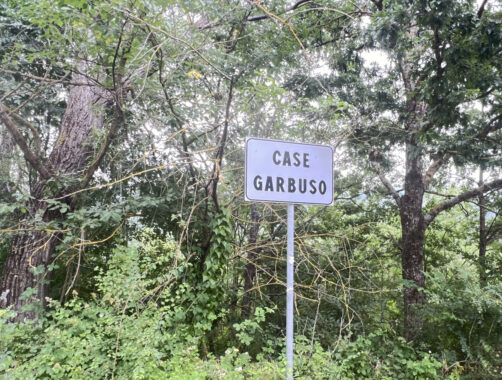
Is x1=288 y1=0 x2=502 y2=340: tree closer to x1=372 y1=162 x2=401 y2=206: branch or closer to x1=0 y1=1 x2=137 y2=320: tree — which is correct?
x1=372 y1=162 x2=401 y2=206: branch

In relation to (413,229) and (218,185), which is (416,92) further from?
(218,185)

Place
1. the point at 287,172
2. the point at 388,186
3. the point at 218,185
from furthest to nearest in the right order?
1. the point at 388,186
2. the point at 218,185
3. the point at 287,172

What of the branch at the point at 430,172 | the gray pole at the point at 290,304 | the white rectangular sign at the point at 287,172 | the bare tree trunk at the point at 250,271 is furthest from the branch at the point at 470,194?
the gray pole at the point at 290,304

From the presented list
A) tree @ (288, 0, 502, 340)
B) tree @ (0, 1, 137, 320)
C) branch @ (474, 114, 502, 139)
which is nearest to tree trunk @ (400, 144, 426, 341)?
tree @ (288, 0, 502, 340)

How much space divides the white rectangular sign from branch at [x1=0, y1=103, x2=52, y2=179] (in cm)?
263

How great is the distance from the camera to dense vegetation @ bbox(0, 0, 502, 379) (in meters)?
2.61

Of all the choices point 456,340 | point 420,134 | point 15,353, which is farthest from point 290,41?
point 15,353

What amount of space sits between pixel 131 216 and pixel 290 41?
3.05m

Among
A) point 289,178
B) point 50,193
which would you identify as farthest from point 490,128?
point 50,193

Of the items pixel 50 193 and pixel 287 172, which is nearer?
pixel 287 172

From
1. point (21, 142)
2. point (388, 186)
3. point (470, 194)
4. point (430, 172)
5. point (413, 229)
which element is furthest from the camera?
point (388, 186)

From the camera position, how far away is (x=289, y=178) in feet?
6.14

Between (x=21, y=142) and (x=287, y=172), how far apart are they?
9.42ft

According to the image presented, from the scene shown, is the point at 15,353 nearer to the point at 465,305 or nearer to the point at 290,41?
the point at 465,305
